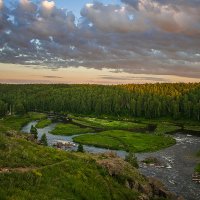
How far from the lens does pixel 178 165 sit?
3494 inches

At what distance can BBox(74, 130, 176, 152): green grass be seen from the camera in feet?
374

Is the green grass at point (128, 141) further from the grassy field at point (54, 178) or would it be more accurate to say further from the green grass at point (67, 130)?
the grassy field at point (54, 178)

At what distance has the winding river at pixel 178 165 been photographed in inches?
2702

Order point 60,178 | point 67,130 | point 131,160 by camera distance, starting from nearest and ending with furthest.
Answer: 1. point 60,178
2. point 131,160
3. point 67,130

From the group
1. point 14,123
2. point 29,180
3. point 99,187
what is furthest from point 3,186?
point 14,123

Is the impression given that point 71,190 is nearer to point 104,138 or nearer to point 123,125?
point 104,138

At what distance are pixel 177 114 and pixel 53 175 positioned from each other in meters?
160

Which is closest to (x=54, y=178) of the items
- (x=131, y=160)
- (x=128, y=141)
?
(x=131, y=160)

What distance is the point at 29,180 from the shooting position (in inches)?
1513

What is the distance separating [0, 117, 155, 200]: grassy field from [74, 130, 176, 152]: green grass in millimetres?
55154

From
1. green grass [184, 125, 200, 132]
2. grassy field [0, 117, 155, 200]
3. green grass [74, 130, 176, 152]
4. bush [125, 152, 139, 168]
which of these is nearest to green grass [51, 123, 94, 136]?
green grass [74, 130, 176, 152]

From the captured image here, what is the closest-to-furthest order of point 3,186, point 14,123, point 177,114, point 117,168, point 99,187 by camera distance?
point 3,186, point 99,187, point 117,168, point 14,123, point 177,114

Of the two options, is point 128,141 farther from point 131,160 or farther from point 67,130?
point 131,160

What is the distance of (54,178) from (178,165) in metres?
53.0
